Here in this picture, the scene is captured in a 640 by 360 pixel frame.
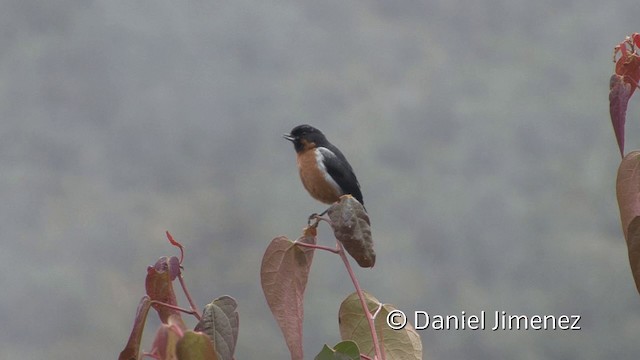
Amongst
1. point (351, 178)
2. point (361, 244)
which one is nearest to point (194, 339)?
point (361, 244)

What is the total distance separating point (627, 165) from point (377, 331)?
15.9 inches

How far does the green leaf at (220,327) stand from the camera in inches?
43.1

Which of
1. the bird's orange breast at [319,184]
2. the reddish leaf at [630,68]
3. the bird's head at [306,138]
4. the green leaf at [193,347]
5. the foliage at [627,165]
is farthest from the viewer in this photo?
the bird's head at [306,138]

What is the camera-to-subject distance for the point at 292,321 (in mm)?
1190

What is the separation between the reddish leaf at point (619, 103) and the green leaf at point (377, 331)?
0.38m

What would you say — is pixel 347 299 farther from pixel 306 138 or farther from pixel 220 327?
pixel 306 138

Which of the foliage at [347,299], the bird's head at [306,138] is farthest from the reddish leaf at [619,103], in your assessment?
the bird's head at [306,138]

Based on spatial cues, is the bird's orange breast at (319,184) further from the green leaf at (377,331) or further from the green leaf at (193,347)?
the green leaf at (193,347)

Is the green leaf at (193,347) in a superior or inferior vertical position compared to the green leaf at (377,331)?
inferior

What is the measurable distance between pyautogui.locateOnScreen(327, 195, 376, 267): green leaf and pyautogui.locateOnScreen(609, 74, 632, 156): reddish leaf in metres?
0.30

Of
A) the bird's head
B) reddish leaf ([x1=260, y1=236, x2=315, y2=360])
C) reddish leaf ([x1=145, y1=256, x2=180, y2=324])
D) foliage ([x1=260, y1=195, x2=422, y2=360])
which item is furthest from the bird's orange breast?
reddish leaf ([x1=145, y1=256, x2=180, y2=324])

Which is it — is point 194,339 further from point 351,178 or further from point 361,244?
point 351,178

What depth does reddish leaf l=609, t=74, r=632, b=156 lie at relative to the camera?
1.05 meters

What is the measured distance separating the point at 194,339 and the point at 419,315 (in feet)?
2.26
